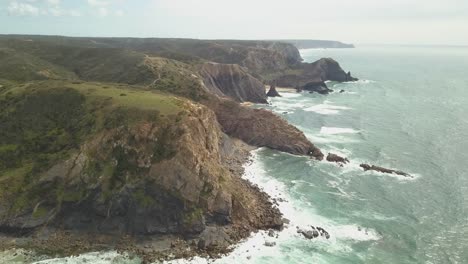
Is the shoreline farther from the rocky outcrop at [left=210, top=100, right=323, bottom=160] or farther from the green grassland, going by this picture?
the rocky outcrop at [left=210, top=100, right=323, bottom=160]

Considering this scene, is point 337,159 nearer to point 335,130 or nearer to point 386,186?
point 386,186

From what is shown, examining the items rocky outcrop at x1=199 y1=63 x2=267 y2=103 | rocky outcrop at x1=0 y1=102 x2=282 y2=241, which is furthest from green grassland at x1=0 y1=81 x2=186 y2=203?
rocky outcrop at x1=199 y1=63 x2=267 y2=103

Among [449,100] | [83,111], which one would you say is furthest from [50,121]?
[449,100]

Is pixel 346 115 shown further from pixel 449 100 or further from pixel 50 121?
pixel 50 121

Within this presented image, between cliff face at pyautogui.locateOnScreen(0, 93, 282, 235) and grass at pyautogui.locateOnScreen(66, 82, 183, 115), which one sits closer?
cliff face at pyautogui.locateOnScreen(0, 93, 282, 235)

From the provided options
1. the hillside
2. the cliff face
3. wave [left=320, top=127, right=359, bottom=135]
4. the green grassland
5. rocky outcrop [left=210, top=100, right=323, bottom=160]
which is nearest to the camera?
the hillside

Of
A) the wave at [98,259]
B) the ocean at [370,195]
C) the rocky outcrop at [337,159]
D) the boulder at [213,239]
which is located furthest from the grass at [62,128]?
the rocky outcrop at [337,159]
